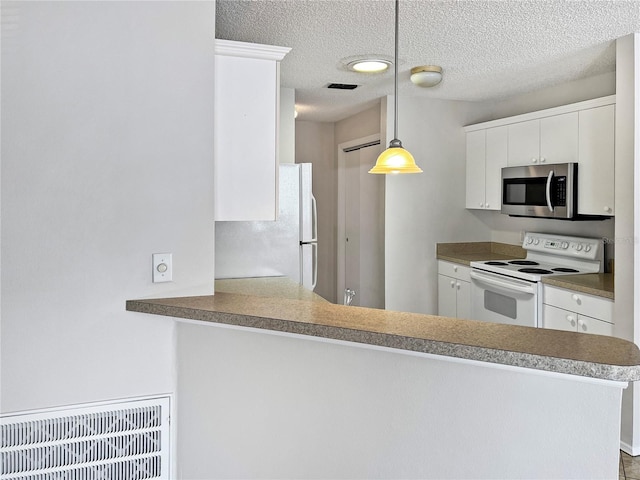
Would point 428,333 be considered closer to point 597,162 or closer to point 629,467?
point 629,467

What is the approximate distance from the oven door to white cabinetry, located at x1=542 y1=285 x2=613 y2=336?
0.29ft

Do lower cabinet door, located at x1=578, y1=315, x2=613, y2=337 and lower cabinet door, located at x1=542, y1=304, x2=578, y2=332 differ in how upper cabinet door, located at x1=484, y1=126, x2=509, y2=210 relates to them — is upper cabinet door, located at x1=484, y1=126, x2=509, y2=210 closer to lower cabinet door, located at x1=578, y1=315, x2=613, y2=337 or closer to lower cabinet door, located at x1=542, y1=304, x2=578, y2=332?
lower cabinet door, located at x1=542, y1=304, x2=578, y2=332

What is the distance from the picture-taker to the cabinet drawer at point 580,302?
3.00 metres

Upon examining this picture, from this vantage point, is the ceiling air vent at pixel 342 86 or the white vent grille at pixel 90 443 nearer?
the white vent grille at pixel 90 443

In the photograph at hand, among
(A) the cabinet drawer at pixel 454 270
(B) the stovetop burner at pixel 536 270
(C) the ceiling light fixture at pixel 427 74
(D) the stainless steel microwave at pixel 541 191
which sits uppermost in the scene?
(C) the ceiling light fixture at pixel 427 74

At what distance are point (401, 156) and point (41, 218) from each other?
1596 mm

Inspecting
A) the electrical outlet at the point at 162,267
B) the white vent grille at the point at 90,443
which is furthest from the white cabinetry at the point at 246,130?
the white vent grille at the point at 90,443

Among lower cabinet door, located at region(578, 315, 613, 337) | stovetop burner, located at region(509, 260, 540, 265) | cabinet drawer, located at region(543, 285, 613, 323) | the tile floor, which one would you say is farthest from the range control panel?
the tile floor

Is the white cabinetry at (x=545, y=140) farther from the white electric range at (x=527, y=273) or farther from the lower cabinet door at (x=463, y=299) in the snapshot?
the lower cabinet door at (x=463, y=299)

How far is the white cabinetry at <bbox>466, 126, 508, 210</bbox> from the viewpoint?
14.1 ft

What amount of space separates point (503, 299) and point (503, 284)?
4.9 inches

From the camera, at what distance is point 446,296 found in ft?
14.9

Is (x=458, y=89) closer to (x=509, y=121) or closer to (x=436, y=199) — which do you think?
(x=509, y=121)

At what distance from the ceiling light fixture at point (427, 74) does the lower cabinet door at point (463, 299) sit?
1.65 metres
